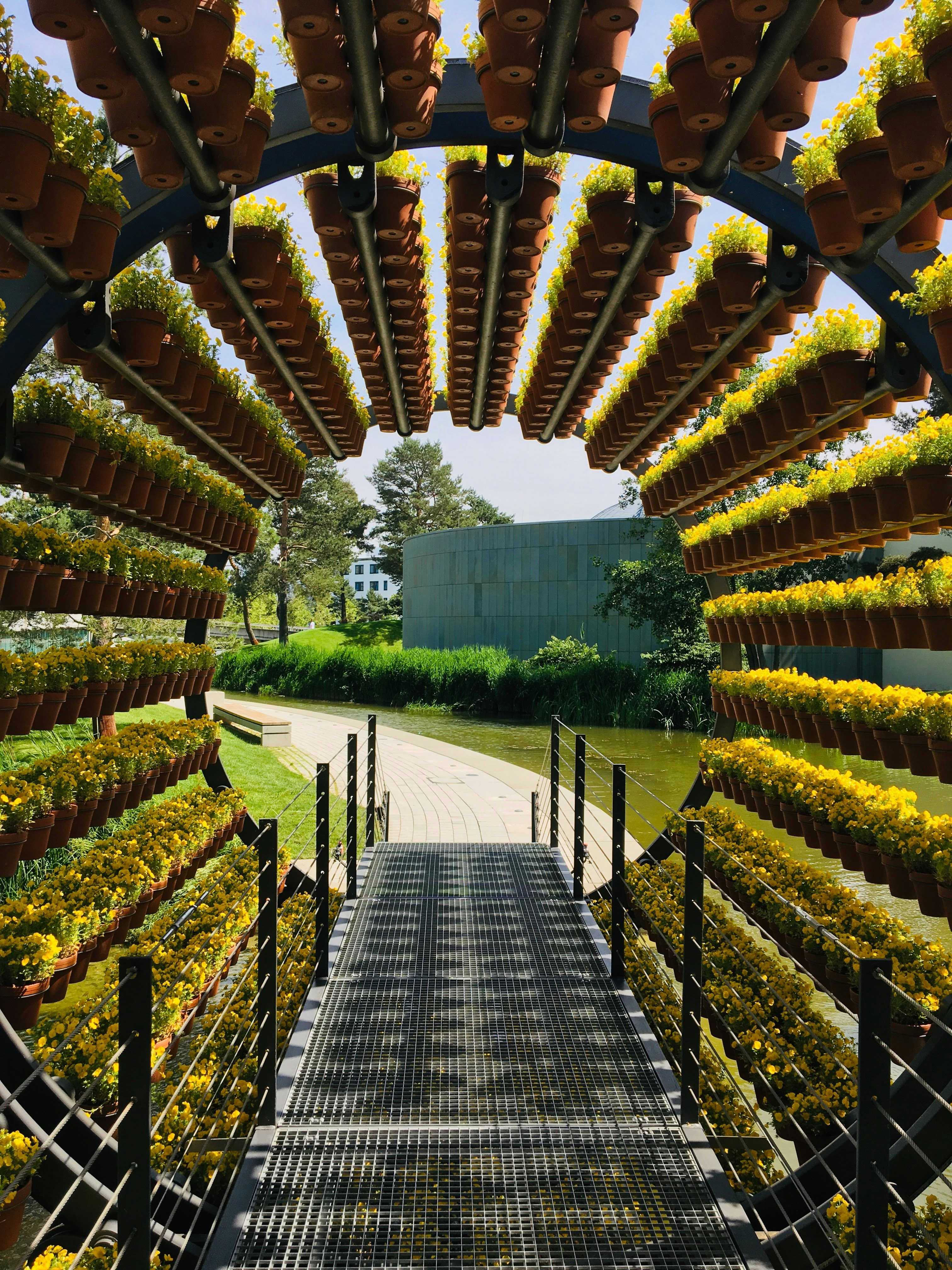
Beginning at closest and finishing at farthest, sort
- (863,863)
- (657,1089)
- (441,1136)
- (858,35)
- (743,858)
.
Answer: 1. (858,35)
2. (441,1136)
3. (657,1089)
4. (863,863)
5. (743,858)

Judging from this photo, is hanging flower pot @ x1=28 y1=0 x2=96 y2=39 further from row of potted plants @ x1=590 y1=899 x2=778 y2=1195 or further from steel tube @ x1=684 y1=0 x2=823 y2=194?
row of potted plants @ x1=590 y1=899 x2=778 y2=1195

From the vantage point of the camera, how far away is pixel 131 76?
1734 millimetres

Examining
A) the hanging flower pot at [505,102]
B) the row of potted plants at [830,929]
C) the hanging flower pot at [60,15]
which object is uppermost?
the hanging flower pot at [505,102]

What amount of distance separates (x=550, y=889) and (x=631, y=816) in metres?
5.15

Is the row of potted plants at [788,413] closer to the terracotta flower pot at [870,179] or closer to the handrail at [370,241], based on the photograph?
the terracotta flower pot at [870,179]

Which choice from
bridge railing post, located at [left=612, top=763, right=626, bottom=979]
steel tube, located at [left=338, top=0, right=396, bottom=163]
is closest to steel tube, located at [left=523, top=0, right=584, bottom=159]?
steel tube, located at [left=338, top=0, right=396, bottom=163]

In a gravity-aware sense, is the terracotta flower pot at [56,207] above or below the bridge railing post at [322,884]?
above

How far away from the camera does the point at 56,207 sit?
80.0 inches

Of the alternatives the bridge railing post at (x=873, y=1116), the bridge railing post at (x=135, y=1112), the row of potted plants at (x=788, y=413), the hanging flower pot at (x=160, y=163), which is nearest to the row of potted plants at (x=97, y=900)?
the bridge railing post at (x=135, y=1112)

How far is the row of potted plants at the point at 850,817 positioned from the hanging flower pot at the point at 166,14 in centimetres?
285

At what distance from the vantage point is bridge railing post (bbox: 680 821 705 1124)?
2.44 meters

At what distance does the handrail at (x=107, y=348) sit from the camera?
2.77 m

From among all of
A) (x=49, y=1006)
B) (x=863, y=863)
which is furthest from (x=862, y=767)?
(x=49, y=1006)

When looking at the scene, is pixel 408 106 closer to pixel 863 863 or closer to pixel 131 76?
pixel 131 76
